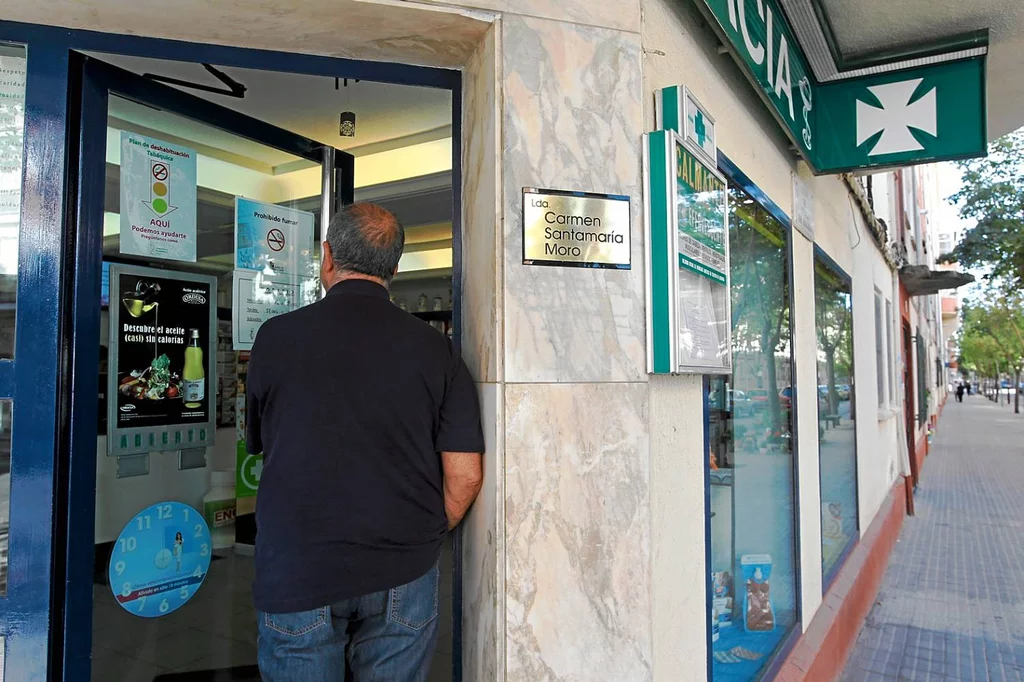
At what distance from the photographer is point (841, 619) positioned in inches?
171

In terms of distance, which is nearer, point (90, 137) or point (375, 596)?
point (375, 596)

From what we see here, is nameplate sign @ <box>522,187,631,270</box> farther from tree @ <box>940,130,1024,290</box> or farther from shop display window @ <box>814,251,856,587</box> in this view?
tree @ <box>940,130,1024,290</box>


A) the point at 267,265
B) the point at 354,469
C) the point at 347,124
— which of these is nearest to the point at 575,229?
the point at 354,469

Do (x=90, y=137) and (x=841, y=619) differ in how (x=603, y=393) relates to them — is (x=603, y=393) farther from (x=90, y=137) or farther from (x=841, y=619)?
(x=841, y=619)

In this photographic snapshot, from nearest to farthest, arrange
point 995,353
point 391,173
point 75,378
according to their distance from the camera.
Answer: point 75,378 → point 391,173 → point 995,353

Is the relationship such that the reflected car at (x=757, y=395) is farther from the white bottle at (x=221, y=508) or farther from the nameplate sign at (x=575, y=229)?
the white bottle at (x=221, y=508)

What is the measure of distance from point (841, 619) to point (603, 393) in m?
3.36

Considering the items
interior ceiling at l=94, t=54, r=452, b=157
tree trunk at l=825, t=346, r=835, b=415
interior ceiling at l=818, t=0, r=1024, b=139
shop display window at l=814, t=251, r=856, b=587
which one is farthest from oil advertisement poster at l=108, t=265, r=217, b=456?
tree trunk at l=825, t=346, r=835, b=415

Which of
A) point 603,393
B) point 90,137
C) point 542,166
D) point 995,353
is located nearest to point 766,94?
point 542,166

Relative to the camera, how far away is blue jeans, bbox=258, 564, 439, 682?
165cm

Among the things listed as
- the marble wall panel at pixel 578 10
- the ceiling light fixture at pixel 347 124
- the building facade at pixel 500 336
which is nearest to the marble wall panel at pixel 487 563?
the building facade at pixel 500 336

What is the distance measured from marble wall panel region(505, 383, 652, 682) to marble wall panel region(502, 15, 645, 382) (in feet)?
0.31

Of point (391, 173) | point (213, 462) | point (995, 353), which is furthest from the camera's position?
point (995, 353)

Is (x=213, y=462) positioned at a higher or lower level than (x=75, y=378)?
lower
